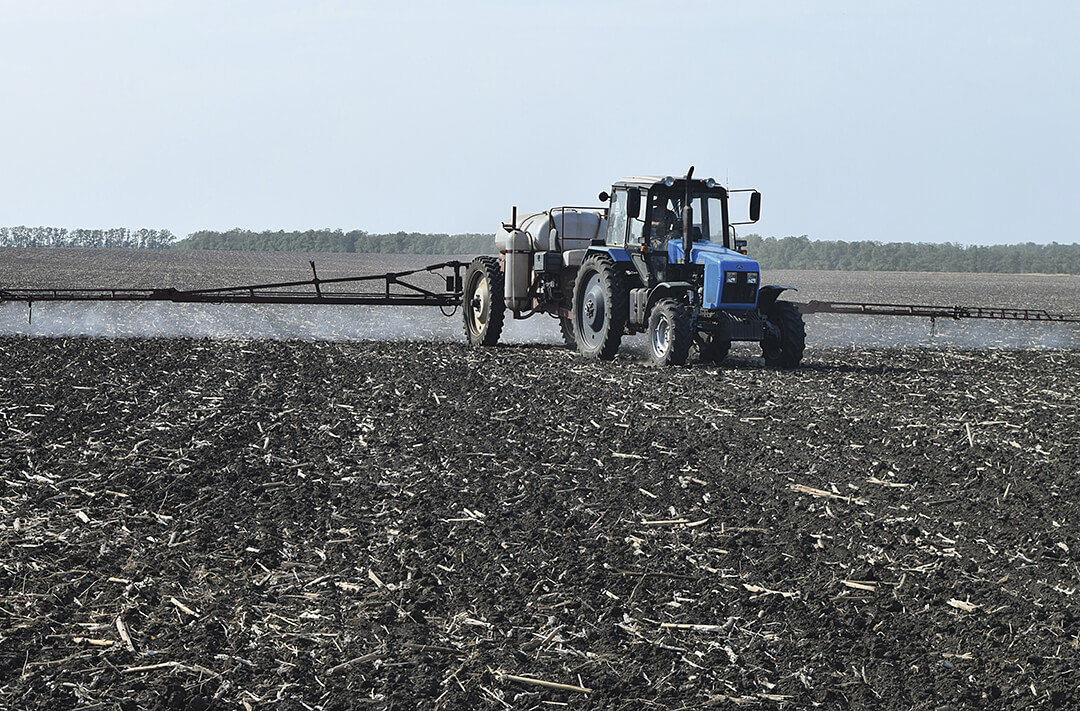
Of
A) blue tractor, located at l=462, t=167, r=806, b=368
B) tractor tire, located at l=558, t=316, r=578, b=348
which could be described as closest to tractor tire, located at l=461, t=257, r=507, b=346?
blue tractor, located at l=462, t=167, r=806, b=368

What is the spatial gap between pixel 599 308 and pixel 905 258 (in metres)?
92.4

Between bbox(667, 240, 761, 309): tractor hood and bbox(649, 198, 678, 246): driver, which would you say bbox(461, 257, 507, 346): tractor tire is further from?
bbox(667, 240, 761, 309): tractor hood

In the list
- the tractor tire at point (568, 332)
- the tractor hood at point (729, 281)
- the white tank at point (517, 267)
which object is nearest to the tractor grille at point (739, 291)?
the tractor hood at point (729, 281)

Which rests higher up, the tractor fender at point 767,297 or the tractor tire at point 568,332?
the tractor fender at point 767,297

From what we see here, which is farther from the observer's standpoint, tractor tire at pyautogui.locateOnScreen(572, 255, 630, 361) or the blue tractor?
tractor tire at pyautogui.locateOnScreen(572, 255, 630, 361)

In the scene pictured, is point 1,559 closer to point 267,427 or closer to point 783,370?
point 267,427

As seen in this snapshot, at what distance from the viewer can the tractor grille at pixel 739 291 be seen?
14062mm

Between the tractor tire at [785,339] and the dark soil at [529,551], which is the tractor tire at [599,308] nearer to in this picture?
the tractor tire at [785,339]

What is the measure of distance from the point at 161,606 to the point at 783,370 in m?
10.1

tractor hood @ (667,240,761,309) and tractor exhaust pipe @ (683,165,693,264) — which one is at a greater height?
tractor exhaust pipe @ (683,165,693,264)

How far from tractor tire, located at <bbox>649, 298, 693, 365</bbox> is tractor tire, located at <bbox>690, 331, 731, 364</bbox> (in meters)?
0.66

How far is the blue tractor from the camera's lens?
14.0 metres

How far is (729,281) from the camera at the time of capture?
14.0 meters

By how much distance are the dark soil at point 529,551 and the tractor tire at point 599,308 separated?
11.5 ft
